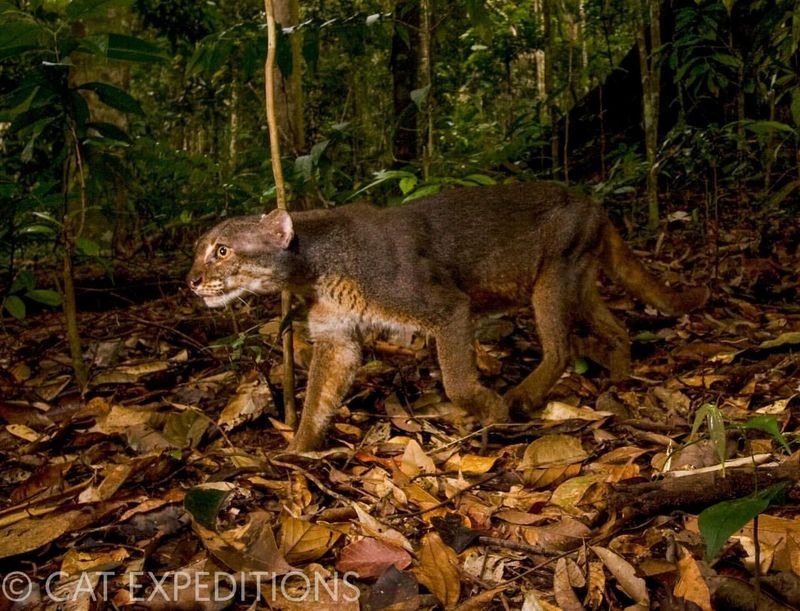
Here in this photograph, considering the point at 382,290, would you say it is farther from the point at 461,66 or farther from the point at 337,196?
the point at 461,66

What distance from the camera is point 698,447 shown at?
2764 mm

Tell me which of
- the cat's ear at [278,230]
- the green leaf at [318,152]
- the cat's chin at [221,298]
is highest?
the green leaf at [318,152]

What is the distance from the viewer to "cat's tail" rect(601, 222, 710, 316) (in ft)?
15.5

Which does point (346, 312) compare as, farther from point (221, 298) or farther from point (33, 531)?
point (33, 531)

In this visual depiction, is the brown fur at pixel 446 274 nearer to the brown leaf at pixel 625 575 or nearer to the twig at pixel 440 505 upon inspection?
the twig at pixel 440 505

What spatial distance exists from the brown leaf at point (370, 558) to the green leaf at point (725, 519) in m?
1.00

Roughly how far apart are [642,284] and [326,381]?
2380 millimetres

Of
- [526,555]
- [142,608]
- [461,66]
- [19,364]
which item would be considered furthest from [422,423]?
[461,66]

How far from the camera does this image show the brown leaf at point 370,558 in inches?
86.3

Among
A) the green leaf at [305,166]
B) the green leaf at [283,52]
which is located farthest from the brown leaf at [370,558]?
the green leaf at [283,52]

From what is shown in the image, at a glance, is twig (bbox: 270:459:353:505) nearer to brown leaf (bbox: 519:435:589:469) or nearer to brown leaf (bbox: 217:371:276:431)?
brown leaf (bbox: 217:371:276:431)

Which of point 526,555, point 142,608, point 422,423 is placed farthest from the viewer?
point 422,423

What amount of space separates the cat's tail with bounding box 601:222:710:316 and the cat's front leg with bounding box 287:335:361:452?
6.52 ft

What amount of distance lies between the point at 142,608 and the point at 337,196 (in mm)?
3742
